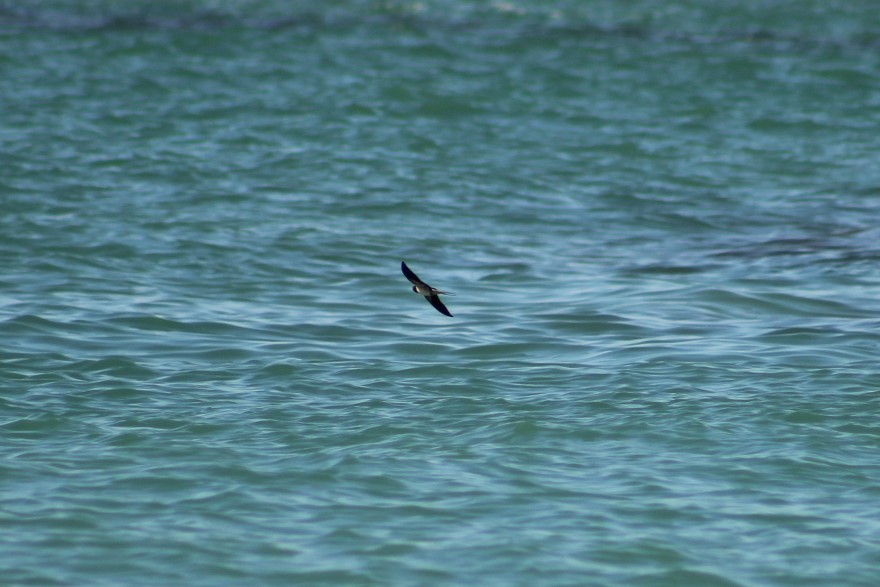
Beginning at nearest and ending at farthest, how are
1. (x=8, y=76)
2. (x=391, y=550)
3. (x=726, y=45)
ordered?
1. (x=391, y=550)
2. (x=8, y=76)
3. (x=726, y=45)

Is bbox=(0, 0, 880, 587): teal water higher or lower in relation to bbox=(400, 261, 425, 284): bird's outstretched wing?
lower

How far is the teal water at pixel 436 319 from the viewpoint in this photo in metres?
6.00

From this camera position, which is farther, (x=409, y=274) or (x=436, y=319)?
(x=436, y=319)

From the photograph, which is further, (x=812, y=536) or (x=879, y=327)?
(x=879, y=327)

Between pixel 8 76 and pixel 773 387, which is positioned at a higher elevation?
pixel 8 76

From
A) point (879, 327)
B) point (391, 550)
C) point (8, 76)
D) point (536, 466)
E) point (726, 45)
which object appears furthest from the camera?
point (726, 45)

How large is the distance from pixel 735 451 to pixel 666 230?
612 centimetres

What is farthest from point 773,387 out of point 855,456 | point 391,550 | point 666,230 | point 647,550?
point 666,230

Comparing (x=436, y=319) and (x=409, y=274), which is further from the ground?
(x=409, y=274)

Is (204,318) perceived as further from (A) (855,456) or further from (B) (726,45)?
(B) (726,45)

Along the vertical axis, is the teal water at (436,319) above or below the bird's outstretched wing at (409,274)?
below

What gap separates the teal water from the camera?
600 centimetres

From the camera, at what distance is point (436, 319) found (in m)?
10.0

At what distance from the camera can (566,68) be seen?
2142 cm
